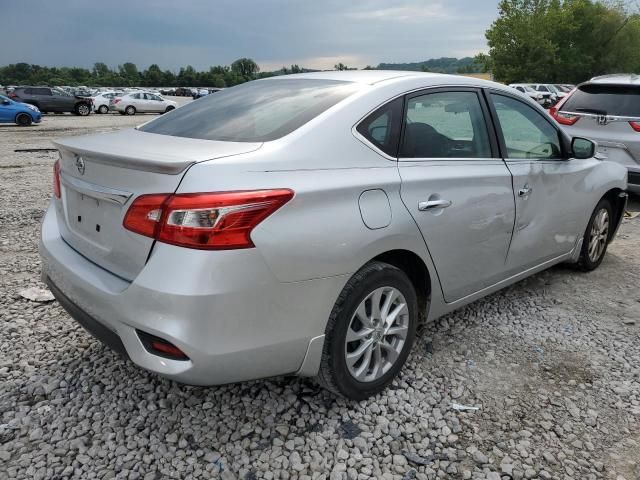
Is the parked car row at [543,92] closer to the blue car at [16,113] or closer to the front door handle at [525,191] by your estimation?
the blue car at [16,113]

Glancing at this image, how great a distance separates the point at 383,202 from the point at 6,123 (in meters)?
23.4

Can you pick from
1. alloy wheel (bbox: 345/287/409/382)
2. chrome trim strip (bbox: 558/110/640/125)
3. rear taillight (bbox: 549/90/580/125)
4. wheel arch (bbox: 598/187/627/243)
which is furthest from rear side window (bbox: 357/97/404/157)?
rear taillight (bbox: 549/90/580/125)

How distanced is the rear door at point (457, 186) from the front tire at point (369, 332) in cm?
31

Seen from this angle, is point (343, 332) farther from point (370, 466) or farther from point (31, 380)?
point (31, 380)

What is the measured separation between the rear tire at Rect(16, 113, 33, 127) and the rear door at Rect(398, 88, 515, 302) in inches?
871

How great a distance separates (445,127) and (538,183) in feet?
3.01

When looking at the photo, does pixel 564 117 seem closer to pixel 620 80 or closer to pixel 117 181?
pixel 620 80

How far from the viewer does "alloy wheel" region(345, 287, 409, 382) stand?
2.53 metres

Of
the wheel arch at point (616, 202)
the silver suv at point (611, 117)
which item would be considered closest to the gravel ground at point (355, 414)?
the wheel arch at point (616, 202)

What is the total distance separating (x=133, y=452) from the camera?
2328 millimetres

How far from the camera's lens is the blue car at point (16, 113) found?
2055 cm

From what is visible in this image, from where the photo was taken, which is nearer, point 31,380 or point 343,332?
point 343,332

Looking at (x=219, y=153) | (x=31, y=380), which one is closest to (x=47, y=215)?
(x=31, y=380)

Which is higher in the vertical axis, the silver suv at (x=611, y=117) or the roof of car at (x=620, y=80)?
the roof of car at (x=620, y=80)
